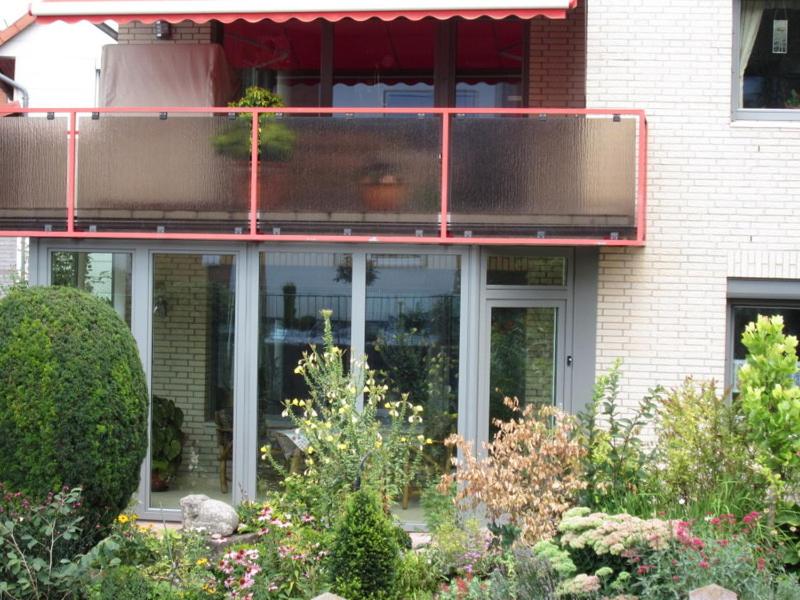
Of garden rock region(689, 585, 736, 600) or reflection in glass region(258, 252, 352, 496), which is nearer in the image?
garden rock region(689, 585, 736, 600)

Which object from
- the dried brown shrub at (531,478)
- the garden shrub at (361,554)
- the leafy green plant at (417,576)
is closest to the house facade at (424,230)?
the leafy green plant at (417,576)

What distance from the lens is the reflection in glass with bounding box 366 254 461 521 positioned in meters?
10.6

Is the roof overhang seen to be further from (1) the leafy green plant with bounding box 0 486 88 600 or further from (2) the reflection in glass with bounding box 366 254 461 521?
(1) the leafy green plant with bounding box 0 486 88 600

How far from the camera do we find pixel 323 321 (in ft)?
35.1

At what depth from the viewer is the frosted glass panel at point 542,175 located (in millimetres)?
10156

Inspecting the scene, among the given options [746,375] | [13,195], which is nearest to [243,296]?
[13,195]

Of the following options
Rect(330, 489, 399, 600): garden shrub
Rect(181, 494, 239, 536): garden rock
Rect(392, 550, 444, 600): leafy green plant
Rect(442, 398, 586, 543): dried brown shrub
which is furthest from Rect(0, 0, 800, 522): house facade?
Rect(330, 489, 399, 600): garden shrub

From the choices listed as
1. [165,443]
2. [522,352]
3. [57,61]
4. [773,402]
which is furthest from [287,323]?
[57,61]

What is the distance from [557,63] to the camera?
12.3m

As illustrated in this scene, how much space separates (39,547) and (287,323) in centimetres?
364

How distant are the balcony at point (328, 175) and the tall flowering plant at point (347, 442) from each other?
1.37m

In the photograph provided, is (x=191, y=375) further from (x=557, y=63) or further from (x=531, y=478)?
(x=557, y=63)

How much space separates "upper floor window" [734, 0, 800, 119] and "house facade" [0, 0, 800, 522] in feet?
0.07

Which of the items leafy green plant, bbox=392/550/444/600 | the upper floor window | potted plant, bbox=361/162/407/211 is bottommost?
leafy green plant, bbox=392/550/444/600
